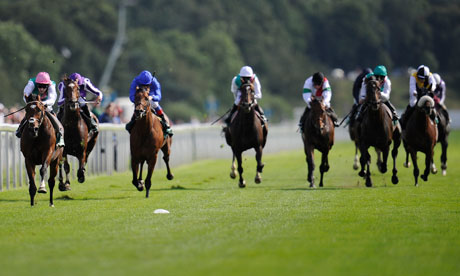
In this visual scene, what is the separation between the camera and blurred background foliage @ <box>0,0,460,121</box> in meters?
77.8

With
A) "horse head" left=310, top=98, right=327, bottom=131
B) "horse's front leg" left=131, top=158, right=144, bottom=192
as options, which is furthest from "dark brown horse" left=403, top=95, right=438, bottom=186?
"horse's front leg" left=131, top=158, right=144, bottom=192

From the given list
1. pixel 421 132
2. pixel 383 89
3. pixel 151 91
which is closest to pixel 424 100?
pixel 421 132

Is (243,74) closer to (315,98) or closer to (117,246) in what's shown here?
(315,98)

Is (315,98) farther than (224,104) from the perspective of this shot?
No

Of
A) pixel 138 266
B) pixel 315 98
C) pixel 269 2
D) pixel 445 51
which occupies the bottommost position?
pixel 138 266

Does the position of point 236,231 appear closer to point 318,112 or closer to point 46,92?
point 46,92

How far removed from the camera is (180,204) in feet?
49.3

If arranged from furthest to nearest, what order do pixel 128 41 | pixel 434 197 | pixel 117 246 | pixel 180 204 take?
pixel 128 41 → pixel 434 197 → pixel 180 204 → pixel 117 246

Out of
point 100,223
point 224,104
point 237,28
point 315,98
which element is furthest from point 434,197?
point 237,28

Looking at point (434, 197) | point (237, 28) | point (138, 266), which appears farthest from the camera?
point (237, 28)

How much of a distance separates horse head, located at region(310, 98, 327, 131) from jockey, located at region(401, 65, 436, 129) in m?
2.04

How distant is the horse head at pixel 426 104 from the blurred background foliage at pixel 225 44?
42615 mm

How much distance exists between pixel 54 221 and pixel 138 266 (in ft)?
13.3

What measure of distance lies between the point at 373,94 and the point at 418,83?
2.12 metres
